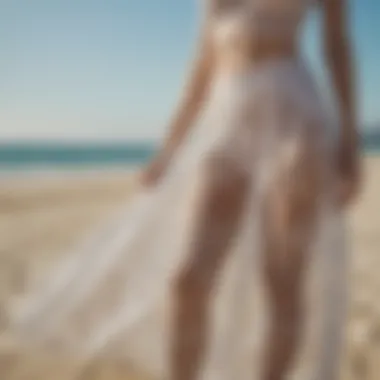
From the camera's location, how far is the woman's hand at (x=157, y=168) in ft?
3.00

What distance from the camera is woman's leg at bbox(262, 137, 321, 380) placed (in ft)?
2.71

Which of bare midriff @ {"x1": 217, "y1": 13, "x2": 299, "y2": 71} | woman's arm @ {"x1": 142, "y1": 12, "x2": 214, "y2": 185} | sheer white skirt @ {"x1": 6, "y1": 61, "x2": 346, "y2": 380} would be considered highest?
bare midriff @ {"x1": 217, "y1": 13, "x2": 299, "y2": 71}

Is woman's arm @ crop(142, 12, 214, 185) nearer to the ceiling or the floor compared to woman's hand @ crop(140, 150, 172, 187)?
nearer to the ceiling

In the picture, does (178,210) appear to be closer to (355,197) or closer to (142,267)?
(142,267)

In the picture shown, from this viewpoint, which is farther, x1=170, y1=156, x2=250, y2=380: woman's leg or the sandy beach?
the sandy beach

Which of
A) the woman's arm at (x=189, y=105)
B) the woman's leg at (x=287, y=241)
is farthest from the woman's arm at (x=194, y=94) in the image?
the woman's leg at (x=287, y=241)

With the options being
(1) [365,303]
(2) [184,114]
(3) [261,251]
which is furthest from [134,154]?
(1) [365,303]

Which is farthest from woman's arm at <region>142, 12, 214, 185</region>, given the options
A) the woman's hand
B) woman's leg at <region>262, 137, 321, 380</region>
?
woman's leg at <region>262, 137, 321, 380</region>

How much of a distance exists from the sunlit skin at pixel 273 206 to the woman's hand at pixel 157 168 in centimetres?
1

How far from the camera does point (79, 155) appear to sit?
1028 millimetres

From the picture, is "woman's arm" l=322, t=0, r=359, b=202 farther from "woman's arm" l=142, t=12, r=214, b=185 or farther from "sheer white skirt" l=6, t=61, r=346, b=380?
"woman's arm" l=142, t=12, r=214, b=185

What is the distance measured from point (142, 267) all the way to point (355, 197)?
0.81 feet

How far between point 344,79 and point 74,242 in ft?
1.20

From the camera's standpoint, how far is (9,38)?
3.25ft
